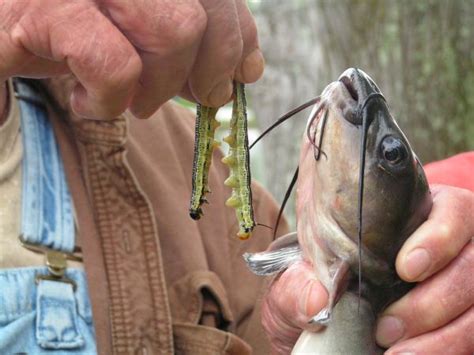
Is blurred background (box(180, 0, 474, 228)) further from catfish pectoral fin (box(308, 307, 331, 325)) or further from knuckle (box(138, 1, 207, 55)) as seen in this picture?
knuckle (box(138, 1, 207, 55))

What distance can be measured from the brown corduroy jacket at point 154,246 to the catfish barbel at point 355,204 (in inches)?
19.7

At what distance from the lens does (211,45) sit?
1.43 m

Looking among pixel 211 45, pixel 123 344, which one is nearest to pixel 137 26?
pixel 211 45

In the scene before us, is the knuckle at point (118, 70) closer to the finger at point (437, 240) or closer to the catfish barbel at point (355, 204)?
the catfish barbel at point (355, 204)

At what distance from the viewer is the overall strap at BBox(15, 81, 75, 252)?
1914 mm

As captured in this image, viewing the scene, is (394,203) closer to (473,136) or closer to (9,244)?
(9,244)

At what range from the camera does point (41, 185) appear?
77.9 inches

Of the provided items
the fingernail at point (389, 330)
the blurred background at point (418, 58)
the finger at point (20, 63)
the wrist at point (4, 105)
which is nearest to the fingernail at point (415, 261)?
the fingernail at point (389, 330)

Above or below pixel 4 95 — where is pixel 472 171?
below

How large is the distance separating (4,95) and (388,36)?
1836mm

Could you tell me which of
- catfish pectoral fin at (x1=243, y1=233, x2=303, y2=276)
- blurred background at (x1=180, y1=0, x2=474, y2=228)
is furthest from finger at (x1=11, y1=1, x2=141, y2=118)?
blurred background at (x1=180, y1=0, x2=474, y2=228)

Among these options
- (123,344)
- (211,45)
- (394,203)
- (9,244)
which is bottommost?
(123,344)

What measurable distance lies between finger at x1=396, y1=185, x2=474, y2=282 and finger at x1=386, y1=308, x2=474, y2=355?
10 cm

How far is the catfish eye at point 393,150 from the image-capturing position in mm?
1505
